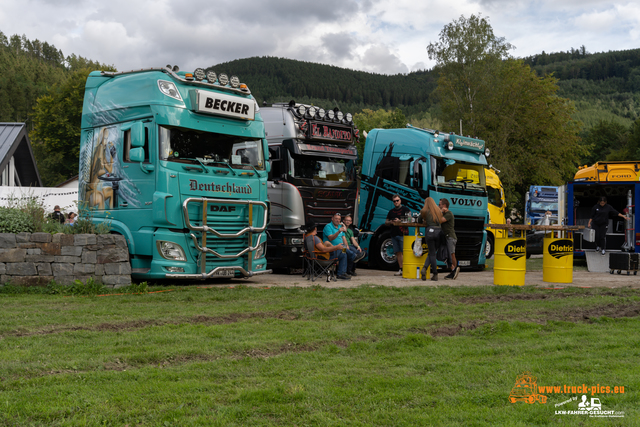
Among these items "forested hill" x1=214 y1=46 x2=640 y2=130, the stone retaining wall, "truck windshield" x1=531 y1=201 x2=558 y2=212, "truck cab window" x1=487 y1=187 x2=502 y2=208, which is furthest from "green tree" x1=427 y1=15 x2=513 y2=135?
"forested hill" x1=214 y1=46 x2=640 y2=130

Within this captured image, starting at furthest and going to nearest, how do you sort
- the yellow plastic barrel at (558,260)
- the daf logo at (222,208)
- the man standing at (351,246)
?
the man standing at (351,246), the yellow plastic barrel at (558,260), the daf logo at (222,208)

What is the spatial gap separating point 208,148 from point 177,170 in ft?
2.97

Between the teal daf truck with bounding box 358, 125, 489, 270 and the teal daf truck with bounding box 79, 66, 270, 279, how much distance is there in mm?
4587

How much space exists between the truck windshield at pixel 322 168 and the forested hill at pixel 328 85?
73.4 meters

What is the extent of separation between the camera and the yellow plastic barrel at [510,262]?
39.5 feet

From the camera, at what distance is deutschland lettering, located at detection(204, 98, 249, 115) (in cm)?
1152

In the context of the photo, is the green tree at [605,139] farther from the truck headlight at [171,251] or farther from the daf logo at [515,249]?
the truck headlight at [171,251]

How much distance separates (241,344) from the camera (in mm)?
6082

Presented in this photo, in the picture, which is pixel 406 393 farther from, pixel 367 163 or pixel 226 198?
pixel 367 163

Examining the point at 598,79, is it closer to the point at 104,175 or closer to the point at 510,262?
the point at 510,262

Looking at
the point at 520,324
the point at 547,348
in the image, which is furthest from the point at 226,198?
the point at 547,348

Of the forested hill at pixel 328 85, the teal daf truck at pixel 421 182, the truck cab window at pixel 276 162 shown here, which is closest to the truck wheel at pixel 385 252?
the teal daf truck at pixel 421 182

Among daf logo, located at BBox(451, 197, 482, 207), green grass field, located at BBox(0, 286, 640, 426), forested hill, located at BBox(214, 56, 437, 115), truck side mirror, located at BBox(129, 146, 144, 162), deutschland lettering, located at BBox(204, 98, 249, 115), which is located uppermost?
forested hill, located at BBox(214, 56, 437, 115)

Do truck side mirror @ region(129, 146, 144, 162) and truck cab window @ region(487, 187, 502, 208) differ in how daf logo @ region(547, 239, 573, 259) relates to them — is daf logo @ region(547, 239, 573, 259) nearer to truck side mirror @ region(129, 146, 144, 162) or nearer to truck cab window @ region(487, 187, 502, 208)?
truck side mirror @ region(129, 146, 144, 162)
